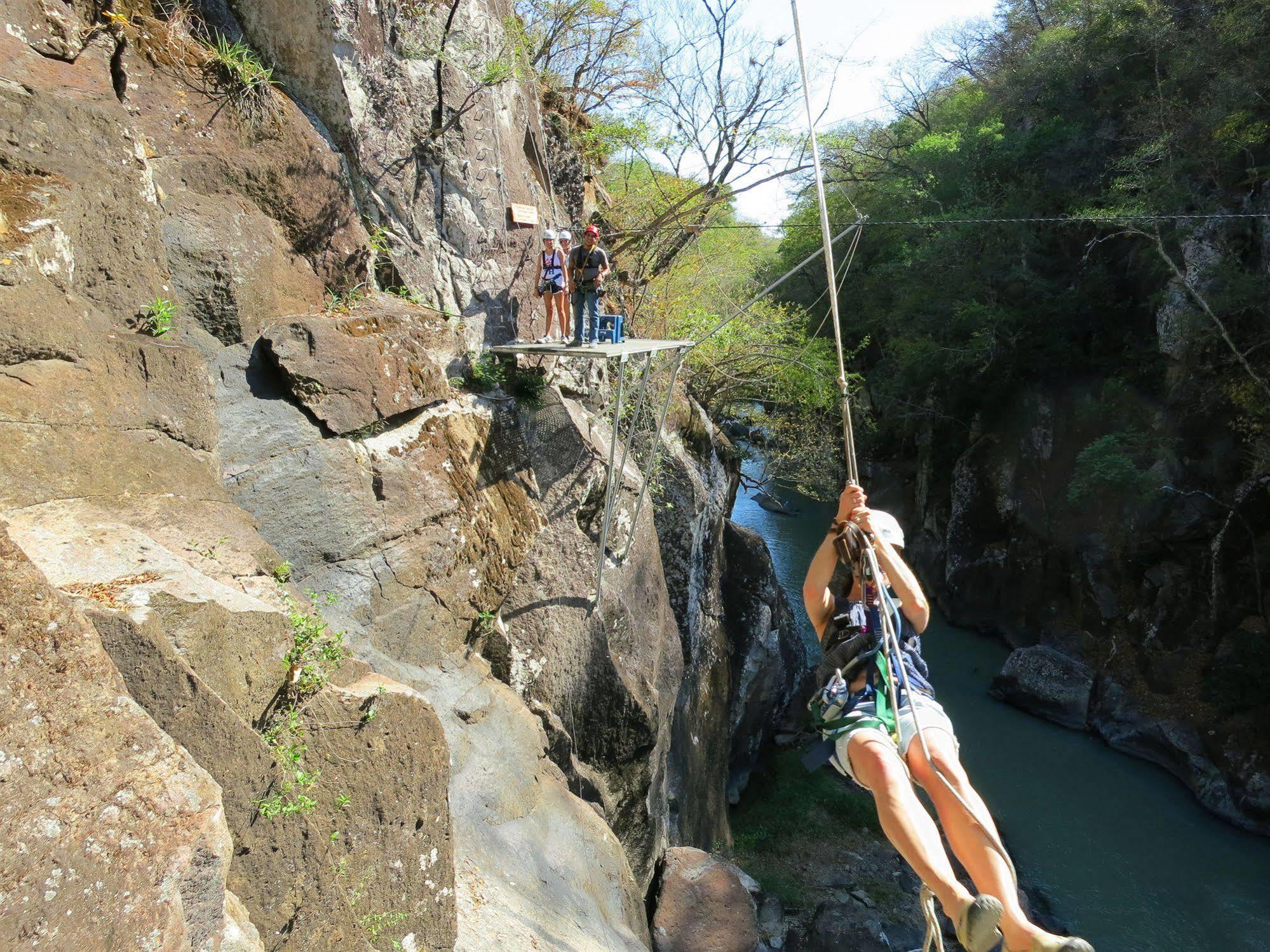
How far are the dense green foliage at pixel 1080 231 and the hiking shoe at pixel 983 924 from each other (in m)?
11.3

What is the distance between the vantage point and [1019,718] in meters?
16.0

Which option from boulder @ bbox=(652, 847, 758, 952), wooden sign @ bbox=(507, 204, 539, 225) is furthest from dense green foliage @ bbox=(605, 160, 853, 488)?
boulder @ bbox=(652, 847, 758, 952)

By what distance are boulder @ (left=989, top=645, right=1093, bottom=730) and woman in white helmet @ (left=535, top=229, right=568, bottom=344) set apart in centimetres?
1214

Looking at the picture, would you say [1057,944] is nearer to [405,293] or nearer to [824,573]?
[824,573]

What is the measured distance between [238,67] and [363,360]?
2.27 m

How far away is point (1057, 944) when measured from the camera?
9.59 ft

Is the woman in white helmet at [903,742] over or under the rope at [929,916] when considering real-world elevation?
over

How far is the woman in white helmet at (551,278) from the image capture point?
317 inches

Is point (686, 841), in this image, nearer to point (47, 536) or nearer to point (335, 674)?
point (335, 674)

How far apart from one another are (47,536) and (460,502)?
363cm

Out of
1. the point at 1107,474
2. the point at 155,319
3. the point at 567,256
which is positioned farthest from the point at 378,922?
the point at 1107,474

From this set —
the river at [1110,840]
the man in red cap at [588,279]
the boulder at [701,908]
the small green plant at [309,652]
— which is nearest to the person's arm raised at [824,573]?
the small green plant at [309,652]

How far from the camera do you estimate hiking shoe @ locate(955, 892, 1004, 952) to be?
9.71 ft

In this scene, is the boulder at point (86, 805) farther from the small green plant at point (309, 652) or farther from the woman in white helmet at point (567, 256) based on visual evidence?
the woman in white helmet at point (567, 256)
